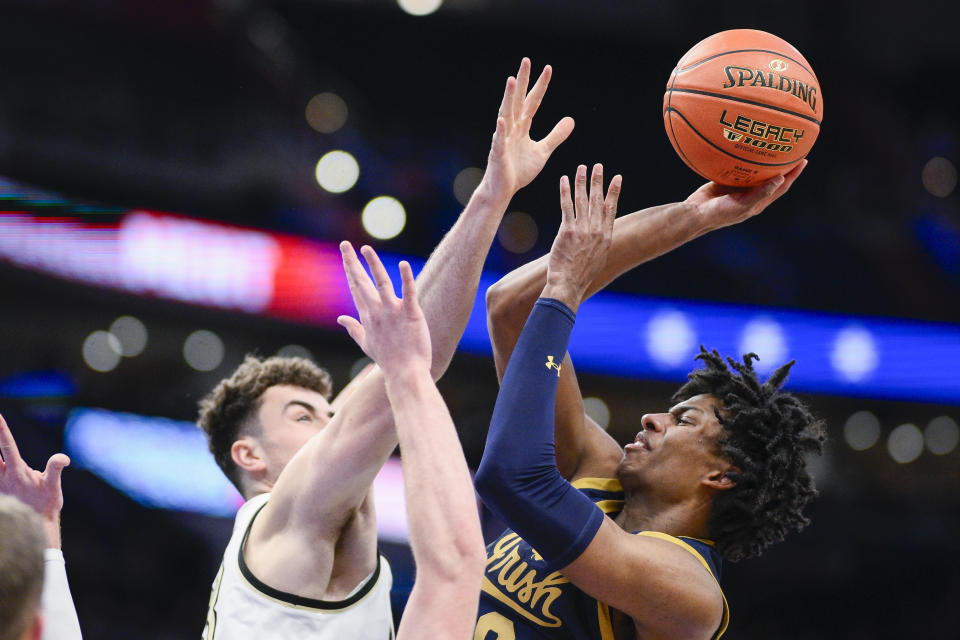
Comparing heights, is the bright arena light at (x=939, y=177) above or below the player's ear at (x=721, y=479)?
above

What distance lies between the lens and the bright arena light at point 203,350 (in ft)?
45.9

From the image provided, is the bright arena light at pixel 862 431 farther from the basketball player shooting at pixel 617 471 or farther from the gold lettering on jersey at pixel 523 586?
the gold lettering on jersey at pixel 523 586

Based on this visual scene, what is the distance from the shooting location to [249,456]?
3.32 metres

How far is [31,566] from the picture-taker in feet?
5.24

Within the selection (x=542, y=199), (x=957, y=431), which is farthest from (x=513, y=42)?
(x=957, y=431)

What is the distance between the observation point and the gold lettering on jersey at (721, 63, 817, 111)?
3.04 m

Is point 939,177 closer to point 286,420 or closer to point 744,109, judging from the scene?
point 744,109

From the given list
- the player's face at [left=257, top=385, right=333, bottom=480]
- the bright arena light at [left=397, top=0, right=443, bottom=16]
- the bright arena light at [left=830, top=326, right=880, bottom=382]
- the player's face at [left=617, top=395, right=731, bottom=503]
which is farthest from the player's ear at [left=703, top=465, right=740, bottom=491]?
the bright arena light at [left=397, top=0, right=443, bottom=16]

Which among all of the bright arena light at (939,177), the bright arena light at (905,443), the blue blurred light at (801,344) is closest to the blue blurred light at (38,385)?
the blue blurred light at (801,344)

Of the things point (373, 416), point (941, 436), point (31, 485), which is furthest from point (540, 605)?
point (941, 436)

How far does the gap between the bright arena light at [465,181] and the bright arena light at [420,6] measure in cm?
231

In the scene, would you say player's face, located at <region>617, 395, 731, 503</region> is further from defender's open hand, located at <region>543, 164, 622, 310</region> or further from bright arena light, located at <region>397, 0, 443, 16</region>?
bright arena light, located at <region>397, 0, 443, 16</region>

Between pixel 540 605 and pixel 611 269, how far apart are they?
1.04 m

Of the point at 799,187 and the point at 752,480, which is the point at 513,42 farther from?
the point at 752,480
